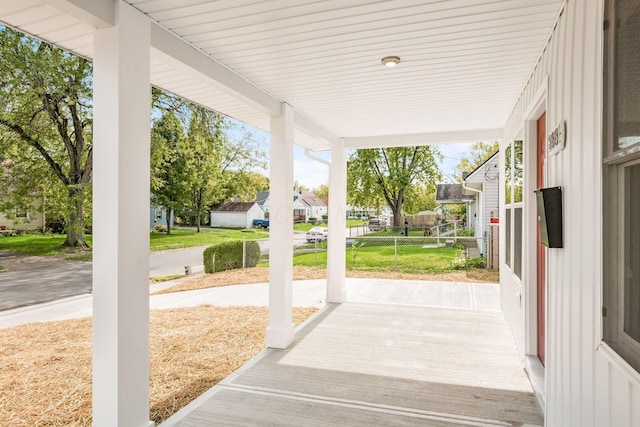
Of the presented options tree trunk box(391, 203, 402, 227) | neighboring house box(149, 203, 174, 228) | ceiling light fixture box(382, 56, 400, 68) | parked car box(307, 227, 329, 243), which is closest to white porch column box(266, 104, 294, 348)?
ceiling light fixture box(382, 56, 400, 68)

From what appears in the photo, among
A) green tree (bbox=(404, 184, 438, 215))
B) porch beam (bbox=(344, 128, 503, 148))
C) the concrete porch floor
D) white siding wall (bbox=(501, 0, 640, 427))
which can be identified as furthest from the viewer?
green tree (bbox=(404, 184, 438, 215))

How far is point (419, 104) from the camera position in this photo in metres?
4.12

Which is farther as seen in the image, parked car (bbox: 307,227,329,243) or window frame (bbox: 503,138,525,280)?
parked car (bbox: 307,227,329,243)

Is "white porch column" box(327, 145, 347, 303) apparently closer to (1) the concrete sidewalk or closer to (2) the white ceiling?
(1) the concrete sidewalk

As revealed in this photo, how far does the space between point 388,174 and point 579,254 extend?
1757 cm

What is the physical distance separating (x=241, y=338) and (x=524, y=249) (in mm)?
3260

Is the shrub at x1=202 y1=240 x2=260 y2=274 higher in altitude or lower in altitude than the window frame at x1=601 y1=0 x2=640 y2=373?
lower

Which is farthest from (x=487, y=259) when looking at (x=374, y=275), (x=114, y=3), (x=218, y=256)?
(x=114, y=3)

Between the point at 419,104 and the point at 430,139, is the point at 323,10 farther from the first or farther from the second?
the point at 430,139

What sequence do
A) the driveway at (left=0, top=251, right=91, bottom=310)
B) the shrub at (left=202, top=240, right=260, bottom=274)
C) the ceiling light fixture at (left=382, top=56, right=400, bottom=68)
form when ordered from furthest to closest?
the shrub at (left=202, top=240, right=260, bottom=274) → the driveway at (left=0, top=251, right=91, bottom=310) → the ceiling light fixture at (left=382, top=56, right=400, bottom=68)

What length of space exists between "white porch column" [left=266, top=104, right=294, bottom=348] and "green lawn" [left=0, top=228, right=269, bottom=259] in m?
7.66

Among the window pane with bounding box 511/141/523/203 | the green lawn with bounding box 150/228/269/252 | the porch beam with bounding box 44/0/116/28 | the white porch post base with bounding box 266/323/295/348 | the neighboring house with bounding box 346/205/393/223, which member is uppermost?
the porch beam with bounding box 44/0/116/28

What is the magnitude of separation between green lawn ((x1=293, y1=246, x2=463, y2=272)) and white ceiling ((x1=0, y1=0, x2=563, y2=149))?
6.68 m

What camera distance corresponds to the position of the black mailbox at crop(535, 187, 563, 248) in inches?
81.0
